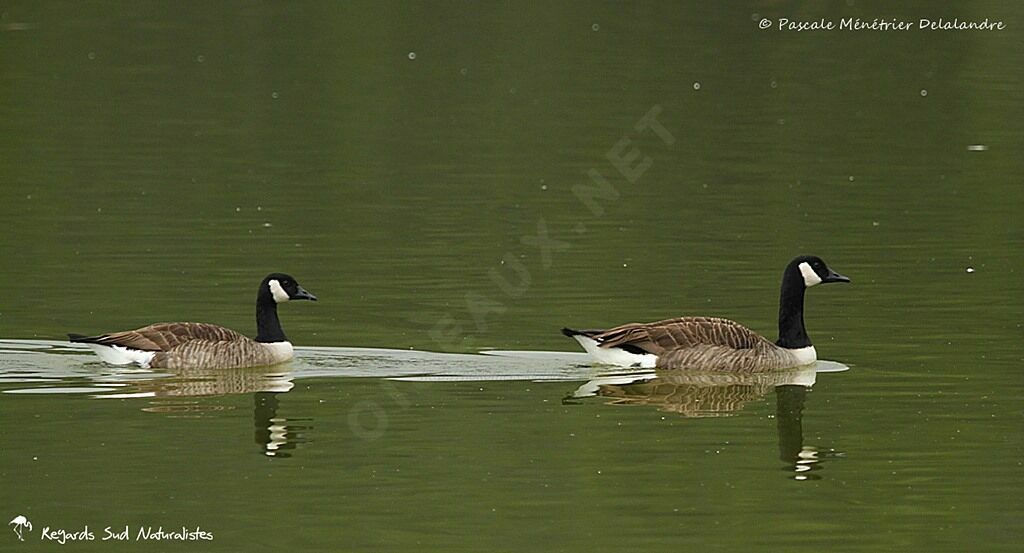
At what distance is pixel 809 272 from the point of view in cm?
2009

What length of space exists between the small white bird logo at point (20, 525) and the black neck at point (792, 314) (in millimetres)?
8570

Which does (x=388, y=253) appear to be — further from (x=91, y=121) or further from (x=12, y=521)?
(x=91, y=121)

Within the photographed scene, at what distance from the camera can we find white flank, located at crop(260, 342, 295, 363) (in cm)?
1928

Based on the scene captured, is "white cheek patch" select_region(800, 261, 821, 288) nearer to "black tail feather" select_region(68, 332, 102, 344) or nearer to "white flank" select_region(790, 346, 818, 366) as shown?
"white flank" select_region(790, 346, 818, 366)

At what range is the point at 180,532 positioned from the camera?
12.8 m

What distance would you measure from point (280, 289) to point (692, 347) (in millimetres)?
4071

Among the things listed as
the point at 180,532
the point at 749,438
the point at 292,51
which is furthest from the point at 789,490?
the point at 292,51

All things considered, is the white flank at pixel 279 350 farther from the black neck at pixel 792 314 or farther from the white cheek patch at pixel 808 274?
the white cheek patch at pixel 808 274

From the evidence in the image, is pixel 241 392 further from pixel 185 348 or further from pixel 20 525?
pixel 20 525

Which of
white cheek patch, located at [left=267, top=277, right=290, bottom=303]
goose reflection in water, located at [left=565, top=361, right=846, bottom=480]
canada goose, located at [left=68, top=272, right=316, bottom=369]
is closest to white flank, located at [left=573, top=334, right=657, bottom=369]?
goose reflection in water, located at [left=565, top=361, right=846, bottom=480]

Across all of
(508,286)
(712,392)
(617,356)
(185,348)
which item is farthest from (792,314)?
(185,348)

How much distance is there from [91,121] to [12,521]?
89.1ft

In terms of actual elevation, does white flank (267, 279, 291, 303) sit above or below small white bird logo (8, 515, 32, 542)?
above

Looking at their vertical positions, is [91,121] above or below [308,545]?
above
